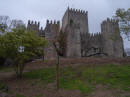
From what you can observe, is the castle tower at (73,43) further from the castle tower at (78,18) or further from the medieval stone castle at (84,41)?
the castle tower at (78,18)

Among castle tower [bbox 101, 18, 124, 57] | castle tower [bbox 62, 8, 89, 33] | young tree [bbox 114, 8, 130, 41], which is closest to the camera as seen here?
young tree [bbox 114, 8, 130, 41]

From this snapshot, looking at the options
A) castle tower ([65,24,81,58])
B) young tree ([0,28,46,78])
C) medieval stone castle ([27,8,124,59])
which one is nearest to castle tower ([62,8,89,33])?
medieval stone castle ([27,8,124,59])

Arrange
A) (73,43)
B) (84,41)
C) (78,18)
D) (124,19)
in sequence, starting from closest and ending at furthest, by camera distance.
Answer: (124,19)
(73,43)
(84,41)
(78,18)

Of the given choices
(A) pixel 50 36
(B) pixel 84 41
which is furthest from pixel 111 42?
(A) pixel 50 36

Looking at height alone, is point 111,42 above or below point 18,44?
above

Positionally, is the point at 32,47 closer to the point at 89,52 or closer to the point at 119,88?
the point at 119,88

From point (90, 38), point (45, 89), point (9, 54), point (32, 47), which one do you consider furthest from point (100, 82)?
point (90, 38)

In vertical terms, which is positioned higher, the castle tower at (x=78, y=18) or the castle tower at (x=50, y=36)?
the castle tower at (x=78, y=18)

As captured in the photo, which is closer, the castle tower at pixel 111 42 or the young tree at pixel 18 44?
the young tree at pixel 18 44

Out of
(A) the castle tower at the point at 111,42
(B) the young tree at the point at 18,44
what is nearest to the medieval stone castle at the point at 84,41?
(A) the castle tower at the point at 111,42

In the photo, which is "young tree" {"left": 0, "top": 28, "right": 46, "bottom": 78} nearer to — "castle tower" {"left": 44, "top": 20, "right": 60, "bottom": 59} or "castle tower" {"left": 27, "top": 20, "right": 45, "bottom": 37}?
"castle tower" {"left": 44, "top": 20, "right": 60, "bottom": 59}

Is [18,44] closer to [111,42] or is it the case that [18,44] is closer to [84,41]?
[84,41]

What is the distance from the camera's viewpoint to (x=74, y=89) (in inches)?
450

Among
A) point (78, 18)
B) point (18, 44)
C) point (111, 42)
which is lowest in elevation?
point (18, 44)
